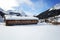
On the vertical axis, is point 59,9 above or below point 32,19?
above

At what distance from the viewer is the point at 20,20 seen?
20.7 meters

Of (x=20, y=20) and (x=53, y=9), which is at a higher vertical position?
(x=53, y=9)

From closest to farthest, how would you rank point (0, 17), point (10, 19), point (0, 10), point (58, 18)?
1. point (10, 19)
2. point (58, 18)
3. point (0, 17)
4. point (0, 10)

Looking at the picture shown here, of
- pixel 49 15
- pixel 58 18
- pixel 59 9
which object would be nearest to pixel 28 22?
pixel 58 18

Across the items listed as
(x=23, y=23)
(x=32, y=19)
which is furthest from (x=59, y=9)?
(x=23, y=23)

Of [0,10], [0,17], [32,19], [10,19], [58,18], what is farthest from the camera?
[0,10]

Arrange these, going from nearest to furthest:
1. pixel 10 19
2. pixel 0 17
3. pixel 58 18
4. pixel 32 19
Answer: pixel 10 19
pixel 32 19
pixel 58 18
pixel 0 17

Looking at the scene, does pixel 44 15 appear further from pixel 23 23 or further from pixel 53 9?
pixel 23 23

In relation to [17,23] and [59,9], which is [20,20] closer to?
[17,23]

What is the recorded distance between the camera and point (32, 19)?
70.8 feet

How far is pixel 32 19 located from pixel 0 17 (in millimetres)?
9711

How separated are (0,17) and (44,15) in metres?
11.4

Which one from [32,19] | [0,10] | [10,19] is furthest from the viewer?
[0,10]

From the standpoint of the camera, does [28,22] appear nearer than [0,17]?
Yes
